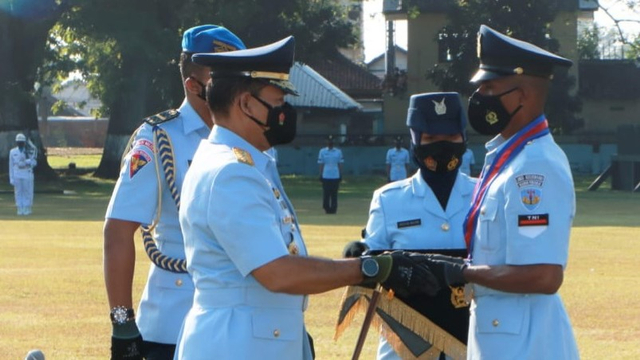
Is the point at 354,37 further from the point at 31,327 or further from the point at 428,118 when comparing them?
the point at 428,118

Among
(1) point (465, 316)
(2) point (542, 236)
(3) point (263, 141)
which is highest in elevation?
(3) point (263, 141)

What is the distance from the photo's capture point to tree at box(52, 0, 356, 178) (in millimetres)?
43906

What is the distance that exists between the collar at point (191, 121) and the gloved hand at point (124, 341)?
0.86 meters

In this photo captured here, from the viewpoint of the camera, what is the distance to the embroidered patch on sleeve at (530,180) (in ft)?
14.2

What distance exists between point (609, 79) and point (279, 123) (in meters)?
61.5

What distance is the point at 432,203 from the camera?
573 cm

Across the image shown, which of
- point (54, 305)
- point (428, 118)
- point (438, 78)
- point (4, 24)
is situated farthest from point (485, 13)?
point (428, 118)

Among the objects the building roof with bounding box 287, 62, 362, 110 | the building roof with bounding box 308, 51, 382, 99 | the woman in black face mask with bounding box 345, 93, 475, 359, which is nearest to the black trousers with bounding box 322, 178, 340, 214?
the woman in black face mask with bounding box 345, 93, 475, 359

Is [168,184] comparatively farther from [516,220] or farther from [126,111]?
[126,111]

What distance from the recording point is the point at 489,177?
15.2 ft

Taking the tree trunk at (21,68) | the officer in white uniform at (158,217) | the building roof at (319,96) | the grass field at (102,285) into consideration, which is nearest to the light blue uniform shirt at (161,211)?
the officer in white uniform at (158,217)

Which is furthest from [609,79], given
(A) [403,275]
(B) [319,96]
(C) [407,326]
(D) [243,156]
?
(D) [243,156]

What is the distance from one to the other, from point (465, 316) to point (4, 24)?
42.5 meters

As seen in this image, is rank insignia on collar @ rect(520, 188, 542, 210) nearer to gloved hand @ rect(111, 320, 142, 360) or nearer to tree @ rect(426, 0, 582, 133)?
gloved hand @ rect(111, 320, 142, 360)
